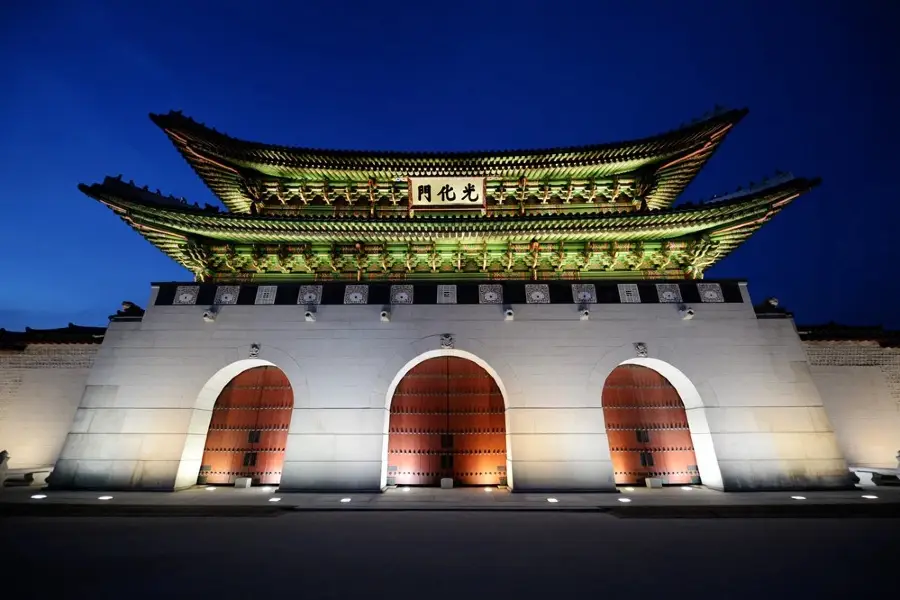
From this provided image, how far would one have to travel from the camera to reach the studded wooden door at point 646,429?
9.02m

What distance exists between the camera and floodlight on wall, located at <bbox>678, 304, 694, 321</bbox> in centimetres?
909

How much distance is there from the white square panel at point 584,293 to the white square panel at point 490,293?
2038 mm

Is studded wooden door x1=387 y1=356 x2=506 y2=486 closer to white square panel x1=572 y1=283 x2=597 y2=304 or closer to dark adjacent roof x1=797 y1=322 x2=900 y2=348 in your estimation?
white square panel x1=572 y1=283 x2=597 y2=304

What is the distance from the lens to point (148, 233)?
9.77m

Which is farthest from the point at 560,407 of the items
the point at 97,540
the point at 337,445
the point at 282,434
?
the point at 97,540

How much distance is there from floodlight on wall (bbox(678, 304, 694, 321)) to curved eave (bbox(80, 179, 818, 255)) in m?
2.09

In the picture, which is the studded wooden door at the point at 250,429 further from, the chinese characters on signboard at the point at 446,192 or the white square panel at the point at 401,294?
the chinese characters on signboard at the point at 446,192

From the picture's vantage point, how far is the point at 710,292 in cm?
950

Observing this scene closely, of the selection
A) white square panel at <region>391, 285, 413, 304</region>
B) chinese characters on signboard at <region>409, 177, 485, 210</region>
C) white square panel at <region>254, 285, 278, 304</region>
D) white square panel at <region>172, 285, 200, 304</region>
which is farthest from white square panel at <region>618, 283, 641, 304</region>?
white square panel at <region>172, 285, 200, 304</region>

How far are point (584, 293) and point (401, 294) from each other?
509 cm

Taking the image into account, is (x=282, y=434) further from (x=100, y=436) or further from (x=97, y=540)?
(x=97, y=540)

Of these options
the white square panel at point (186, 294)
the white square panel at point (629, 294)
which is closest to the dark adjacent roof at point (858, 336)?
the white square panel at point (629, 294)

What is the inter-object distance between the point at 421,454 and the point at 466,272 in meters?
5.30

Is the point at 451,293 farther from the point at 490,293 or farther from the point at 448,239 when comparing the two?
the point at 448,239
